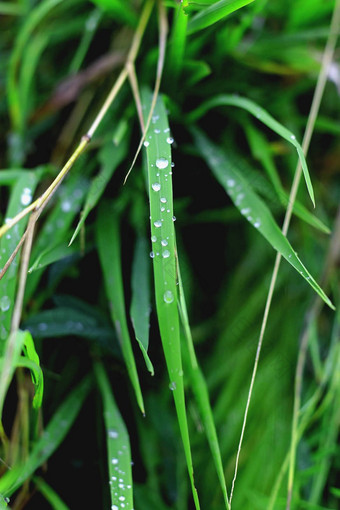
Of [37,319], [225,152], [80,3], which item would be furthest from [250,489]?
[80,3]

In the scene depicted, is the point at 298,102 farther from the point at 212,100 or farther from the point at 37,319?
the point at 37,319

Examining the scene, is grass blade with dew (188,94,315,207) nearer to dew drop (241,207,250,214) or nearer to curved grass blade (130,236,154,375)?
dew drop (241,207,250,214)

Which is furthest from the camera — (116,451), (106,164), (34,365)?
(106,164)

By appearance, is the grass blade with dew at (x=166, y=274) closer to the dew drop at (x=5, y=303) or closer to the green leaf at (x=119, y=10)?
the dew drop at (x=5, y=303)

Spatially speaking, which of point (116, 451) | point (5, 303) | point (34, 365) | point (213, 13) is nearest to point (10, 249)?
point (5, 303)

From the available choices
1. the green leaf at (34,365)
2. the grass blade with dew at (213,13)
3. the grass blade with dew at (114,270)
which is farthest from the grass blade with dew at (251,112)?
the green leaf at (34,365)

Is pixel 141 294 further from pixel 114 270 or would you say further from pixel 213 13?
pixel 213 13
